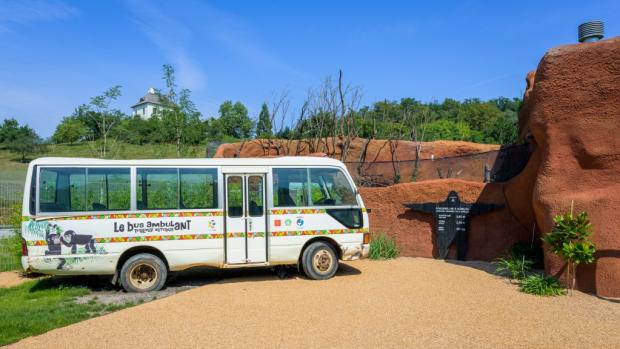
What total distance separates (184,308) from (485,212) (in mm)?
6810

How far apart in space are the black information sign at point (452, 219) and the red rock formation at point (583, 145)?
7.07 feet

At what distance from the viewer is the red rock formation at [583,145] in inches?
296

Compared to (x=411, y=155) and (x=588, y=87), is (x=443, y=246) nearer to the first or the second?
(x=588, y=87)

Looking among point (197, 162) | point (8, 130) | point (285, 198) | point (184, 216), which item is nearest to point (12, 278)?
point (184, 216)

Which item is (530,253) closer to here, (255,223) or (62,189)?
(255,223)

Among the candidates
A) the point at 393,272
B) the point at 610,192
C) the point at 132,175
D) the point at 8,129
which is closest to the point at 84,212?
the point at 132,175

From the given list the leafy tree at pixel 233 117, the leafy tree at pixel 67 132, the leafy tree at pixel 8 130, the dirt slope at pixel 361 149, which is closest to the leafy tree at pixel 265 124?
the dirt slope at pixel 361 149

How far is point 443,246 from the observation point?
35.9ft

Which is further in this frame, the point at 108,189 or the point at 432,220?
the point at 432,220

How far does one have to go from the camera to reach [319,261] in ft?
29.3

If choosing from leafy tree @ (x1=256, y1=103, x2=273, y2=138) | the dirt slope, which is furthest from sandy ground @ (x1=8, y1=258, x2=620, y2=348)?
leafy tree @ (x1=256, y1=103, x2=273, y2=138)

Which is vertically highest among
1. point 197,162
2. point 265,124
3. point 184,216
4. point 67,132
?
point 67,132

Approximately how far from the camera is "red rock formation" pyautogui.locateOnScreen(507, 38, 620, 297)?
752 centimetres

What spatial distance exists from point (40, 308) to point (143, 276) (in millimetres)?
1699
